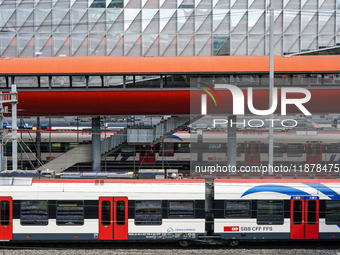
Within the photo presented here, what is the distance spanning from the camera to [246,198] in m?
13.3

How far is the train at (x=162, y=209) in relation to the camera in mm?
13125

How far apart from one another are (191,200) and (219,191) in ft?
3.72

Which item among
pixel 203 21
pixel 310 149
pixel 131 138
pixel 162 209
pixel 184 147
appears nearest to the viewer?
pixel 162 209

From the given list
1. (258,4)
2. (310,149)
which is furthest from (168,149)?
(258,4)

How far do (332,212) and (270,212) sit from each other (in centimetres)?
242

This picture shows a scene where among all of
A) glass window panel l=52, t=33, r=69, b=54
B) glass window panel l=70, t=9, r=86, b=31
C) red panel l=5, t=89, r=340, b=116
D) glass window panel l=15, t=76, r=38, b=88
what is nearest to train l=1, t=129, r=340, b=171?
glass window panel l=15, t=76, r=38, b=88

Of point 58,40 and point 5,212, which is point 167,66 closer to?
point 5,212

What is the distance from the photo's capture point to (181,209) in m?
13.2

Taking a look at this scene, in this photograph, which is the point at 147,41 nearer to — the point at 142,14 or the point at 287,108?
the point at 142,14

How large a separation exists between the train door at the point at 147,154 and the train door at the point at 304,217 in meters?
16.0

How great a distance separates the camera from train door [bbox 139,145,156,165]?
2800cm

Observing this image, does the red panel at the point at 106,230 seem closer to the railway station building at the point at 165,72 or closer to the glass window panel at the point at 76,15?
the railway station building at the point at 165,72

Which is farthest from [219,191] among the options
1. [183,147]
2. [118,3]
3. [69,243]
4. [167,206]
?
[118,3]

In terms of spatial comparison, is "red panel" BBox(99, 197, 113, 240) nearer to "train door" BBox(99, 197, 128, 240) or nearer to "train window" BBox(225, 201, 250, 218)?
"train door" BBox(99, 197, 128, 240)
